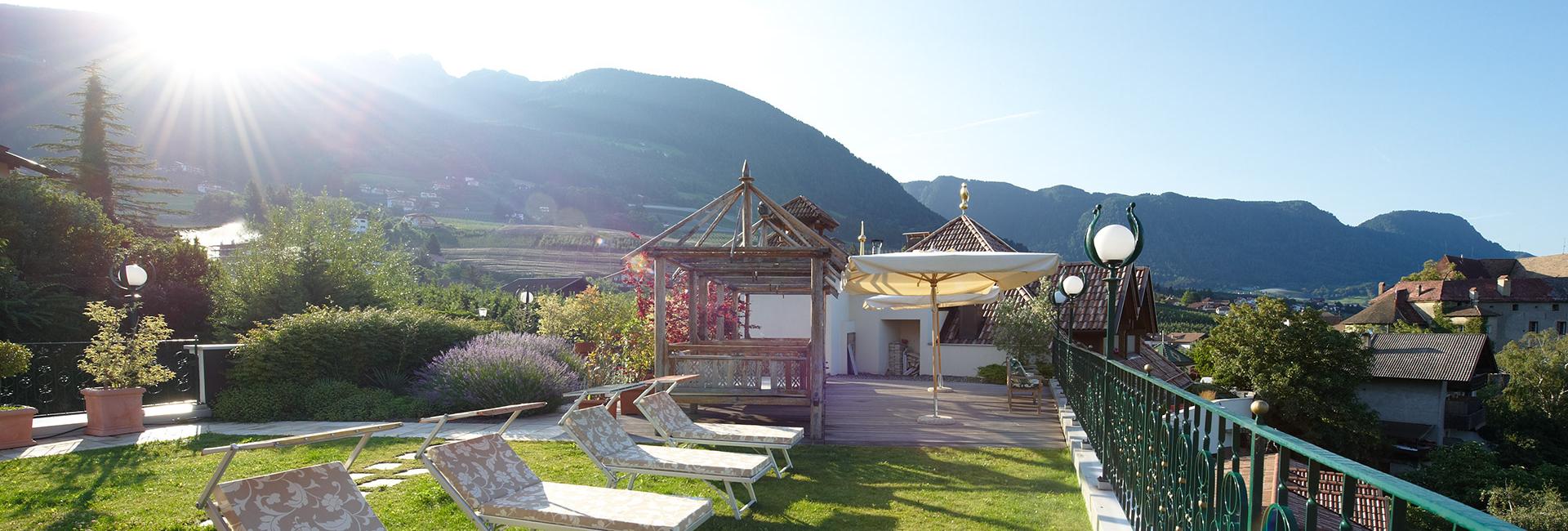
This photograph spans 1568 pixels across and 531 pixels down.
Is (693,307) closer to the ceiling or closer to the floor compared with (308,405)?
closer to the ceiling

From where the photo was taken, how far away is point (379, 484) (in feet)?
21.7

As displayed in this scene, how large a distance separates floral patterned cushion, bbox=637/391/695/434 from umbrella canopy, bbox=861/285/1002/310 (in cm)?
617

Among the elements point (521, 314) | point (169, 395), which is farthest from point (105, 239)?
point (521, 314)

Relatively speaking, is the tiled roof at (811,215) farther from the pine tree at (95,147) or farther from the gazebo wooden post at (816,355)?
the pine tree at (95,147)

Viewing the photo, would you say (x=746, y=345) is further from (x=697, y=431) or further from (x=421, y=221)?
(x=421, y=221)

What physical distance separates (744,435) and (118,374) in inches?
297

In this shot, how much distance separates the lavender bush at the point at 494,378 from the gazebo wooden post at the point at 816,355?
13.3 feet

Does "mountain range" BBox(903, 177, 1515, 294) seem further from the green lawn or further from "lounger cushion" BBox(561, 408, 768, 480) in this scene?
"lounger cushion" BBox(561, 408, 768, 480)

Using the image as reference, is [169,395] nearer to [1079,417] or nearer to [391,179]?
[1079,417]

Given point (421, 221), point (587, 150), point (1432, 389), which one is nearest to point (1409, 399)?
point (1432, 389)

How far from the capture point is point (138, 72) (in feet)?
345

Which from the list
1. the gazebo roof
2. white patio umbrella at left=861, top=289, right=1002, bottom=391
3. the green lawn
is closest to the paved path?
the green lawn

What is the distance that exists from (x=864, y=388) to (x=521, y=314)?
8923mm

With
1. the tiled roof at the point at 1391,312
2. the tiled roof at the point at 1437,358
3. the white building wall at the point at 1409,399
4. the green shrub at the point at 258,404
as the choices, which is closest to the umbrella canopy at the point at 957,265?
the green shrub at the point at 258,404
